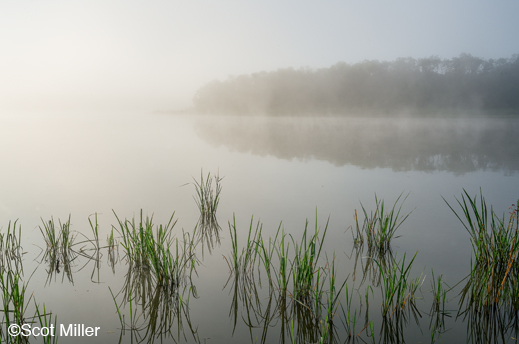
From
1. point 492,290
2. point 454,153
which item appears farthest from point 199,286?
point 454,153

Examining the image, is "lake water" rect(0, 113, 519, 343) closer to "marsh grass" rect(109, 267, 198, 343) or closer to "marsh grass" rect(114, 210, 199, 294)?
"marsh grass" rect(109, 267, 198, 343)

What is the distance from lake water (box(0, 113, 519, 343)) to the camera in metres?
1.90

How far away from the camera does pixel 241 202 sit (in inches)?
171

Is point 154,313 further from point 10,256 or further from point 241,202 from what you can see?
point 241,202

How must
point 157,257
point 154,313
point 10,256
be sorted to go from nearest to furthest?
point 154,313 < point 157,257 < point 10,256

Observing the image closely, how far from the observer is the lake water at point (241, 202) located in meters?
1.90

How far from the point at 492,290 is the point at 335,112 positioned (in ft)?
129

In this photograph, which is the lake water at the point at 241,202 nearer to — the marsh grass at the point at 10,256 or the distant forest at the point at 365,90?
the marsh grass at the point at 10,256

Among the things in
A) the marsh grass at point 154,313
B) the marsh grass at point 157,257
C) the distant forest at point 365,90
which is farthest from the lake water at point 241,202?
the distant forest at point 365,90

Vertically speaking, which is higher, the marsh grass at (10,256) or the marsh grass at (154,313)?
the marsh grass at (10,256)

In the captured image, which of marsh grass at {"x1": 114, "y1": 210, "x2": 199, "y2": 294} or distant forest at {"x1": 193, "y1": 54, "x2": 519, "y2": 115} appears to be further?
distant forest at {"x1": 193, "y1": 54, "x2": 519, "y2": 115}

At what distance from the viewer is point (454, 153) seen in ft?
29.7

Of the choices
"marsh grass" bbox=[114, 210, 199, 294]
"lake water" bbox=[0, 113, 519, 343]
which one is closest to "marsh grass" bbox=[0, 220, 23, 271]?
"lake water" bbox=[0, 113, 519, 343]

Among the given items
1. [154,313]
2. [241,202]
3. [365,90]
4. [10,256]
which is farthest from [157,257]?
[365,90]
